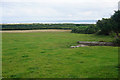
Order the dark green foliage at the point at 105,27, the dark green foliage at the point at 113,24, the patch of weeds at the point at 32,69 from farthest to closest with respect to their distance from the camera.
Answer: the dark green foliage at the point at 105,27 → the dark green foliage at the point at 113,24 → the patch of weeds at the point at 32,69

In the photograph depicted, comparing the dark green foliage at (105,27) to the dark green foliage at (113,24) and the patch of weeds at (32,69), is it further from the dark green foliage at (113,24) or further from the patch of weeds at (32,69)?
the patch of weeds at (32,69)

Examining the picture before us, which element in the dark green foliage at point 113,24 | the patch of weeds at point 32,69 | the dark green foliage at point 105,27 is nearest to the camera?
the patch of weeds at point 32,69

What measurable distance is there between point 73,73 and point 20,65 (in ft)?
12.6

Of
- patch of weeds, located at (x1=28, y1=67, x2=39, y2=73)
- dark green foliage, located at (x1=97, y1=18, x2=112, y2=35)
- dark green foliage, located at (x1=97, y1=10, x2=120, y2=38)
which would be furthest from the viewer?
dark green foliage, located at (x1=97, y1=18, x2=112, y2=35)

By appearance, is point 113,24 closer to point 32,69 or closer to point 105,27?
point 105,27

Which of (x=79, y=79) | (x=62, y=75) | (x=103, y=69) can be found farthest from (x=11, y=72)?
(x=103, y=69)

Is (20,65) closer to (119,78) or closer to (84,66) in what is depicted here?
(84,66)

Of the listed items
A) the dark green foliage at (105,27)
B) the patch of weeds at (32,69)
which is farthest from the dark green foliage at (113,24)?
the patch of weeds at (32,69)

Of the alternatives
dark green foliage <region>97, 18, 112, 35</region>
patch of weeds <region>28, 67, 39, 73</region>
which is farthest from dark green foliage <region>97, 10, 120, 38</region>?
patch of weeds <region>28, 67, 39, 73</region>

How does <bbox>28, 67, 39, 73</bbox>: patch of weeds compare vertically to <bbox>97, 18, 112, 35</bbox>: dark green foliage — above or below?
below

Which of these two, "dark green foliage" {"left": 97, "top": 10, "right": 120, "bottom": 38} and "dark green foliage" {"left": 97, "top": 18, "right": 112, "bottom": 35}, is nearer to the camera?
"dark green foliage" {"left": 97, "top": 10, "right": 120, "bottom": 38}

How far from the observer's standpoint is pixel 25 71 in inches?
378

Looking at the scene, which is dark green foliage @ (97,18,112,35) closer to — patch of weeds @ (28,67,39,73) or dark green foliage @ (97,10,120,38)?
dark green foliage @ (97,10,120,38)

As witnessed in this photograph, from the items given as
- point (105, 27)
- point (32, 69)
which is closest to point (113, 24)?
point (105, 27)
